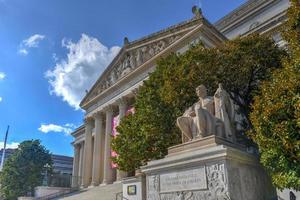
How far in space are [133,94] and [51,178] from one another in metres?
23.7

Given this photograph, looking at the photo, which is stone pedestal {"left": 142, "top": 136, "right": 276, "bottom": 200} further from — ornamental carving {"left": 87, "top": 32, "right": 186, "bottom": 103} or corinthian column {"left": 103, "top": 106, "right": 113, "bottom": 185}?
corinthian column {"left": 103, "top": 106, "right": 113, "bottom": 185}

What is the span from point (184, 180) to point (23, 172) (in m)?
41.4

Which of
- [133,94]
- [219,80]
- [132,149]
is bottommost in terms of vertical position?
[132,149]

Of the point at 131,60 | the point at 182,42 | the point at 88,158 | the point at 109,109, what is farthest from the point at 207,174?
the point at 88,158

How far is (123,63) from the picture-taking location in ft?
128

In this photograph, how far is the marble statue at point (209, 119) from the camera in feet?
29.9

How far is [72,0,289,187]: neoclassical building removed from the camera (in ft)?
99.2

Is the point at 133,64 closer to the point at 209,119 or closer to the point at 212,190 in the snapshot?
the point at 209,119

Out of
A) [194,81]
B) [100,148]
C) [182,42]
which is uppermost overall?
[182,42]

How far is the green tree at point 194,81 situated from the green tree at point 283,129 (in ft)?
15.4

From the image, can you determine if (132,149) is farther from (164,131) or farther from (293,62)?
(293,62)

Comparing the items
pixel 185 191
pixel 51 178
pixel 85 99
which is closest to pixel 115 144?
pixel 185 191

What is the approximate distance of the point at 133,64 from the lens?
120 feet

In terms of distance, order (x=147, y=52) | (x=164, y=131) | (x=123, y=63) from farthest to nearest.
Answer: (x=123, y=63)
(x=147, y=52)
(x=164, y=131)
